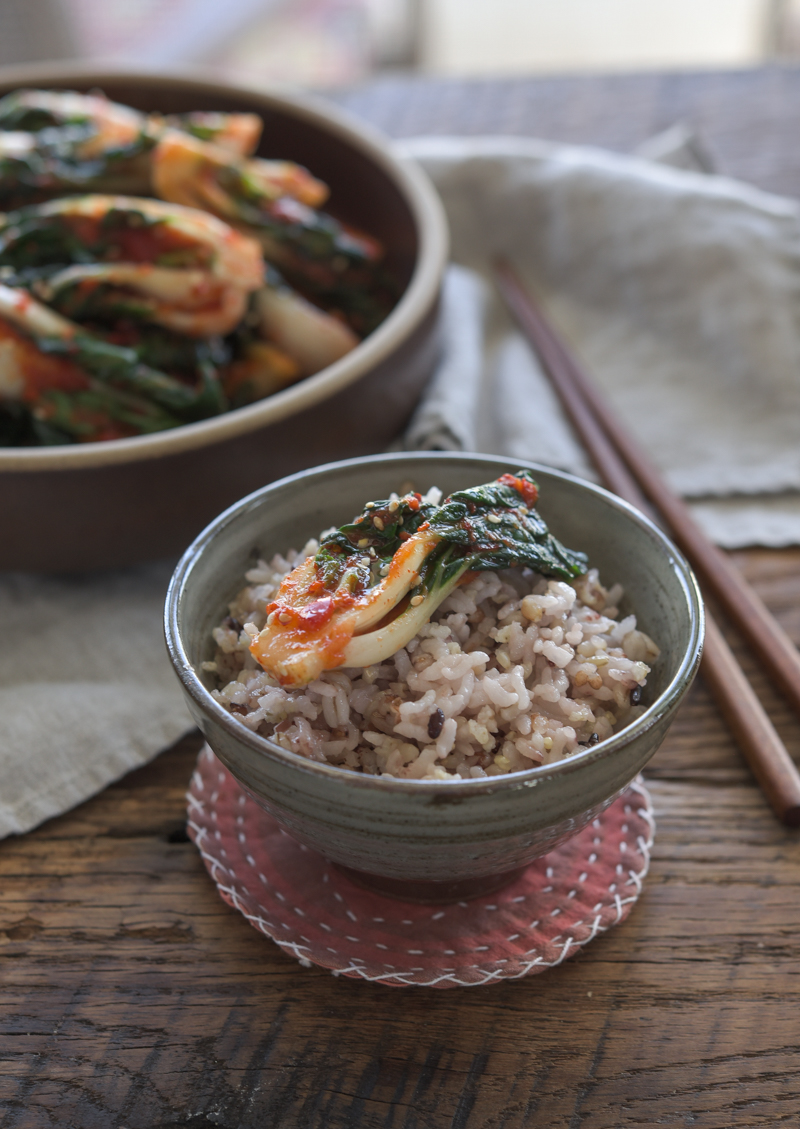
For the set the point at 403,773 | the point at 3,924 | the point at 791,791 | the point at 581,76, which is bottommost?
the point at 3,924

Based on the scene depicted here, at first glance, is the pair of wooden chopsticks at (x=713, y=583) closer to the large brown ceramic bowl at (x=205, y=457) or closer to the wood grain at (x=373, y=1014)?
the wood grain at (x=373, y=1014)

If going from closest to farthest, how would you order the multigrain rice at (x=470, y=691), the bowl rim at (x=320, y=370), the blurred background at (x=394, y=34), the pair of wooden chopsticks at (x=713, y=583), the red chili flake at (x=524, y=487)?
the multigrain rice at (x=470, y=691), the red chili flake at (x=524, y=487), the pair of wooden chopsticks at (x=713, y=583), the bowl rim at (x=320, y=370), the blurred background at (x=394, y=34)

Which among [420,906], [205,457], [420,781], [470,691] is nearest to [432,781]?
[420,781]

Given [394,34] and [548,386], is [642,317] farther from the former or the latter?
[394,34]

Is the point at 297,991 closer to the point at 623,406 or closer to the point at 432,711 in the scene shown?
the point at 432,711

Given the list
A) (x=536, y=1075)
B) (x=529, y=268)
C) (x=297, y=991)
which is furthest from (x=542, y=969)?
(x=529, y=268)

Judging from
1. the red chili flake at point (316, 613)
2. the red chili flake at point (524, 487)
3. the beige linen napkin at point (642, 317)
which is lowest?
the beige linen napkin at point (642, 317)

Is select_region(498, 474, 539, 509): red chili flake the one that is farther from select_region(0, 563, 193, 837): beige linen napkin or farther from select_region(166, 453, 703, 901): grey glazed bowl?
select_region(0, 563, 193, 837): beige linen napkin

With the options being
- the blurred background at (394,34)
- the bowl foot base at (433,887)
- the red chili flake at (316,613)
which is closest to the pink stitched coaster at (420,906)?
the bowl foot base at (433,887)
